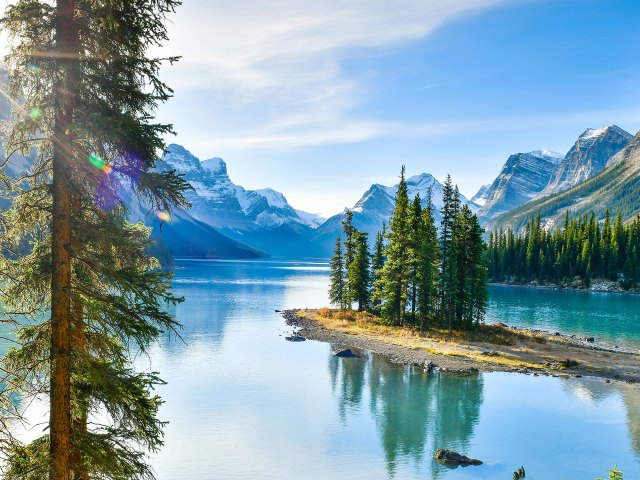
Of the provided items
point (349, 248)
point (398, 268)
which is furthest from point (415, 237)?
point (349, 248)

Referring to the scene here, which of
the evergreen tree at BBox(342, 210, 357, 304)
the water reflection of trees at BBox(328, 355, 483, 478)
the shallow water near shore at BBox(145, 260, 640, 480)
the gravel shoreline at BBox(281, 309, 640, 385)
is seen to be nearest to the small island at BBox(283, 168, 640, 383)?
the gravel shoreline at BBox(281, 309, 640, 385)

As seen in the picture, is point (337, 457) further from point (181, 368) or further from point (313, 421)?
point (181, 368)

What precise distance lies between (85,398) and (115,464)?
1.46m

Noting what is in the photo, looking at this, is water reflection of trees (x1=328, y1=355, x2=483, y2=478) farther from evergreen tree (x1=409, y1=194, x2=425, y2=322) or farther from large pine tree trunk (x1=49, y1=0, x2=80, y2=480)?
large pine tree trunk (x1=49, y1=0, x2=80, y2=480)

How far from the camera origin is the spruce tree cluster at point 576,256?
16600 centimetres

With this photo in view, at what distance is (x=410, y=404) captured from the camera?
136 ft

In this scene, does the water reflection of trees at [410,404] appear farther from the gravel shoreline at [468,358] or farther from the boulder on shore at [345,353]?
the gravel shoreline at [468,358]

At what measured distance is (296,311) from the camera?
9862cm

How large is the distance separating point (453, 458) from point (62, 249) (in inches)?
1104

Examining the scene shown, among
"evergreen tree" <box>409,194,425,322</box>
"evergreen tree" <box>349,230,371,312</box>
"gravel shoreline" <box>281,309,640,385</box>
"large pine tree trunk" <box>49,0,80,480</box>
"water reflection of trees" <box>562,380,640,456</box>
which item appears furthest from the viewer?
"evergreen tree" <box>349,230,371,312</box>

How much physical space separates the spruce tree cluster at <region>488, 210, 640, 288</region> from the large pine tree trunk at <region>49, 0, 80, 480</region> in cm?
18560

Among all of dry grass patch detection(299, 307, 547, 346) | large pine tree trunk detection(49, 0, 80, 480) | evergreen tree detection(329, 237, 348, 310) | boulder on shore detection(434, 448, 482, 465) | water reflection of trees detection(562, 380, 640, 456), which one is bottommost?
boulder on shore detection(434, 448, 482, 465)

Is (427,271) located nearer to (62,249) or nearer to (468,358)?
(468,358)

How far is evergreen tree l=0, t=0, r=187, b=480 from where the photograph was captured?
9398 mm
